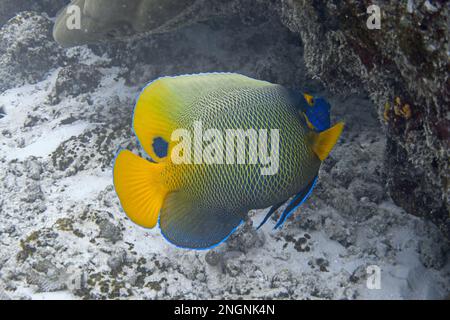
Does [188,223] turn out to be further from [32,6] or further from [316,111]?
[32,6]

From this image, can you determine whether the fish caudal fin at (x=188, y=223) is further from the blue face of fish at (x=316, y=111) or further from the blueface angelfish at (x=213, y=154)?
the blue face of fish at (x=316, y=111)

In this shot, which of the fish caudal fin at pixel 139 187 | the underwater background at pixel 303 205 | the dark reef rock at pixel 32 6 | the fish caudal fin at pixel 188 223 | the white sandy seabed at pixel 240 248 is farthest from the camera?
the dark reef rock at pixel 32 6

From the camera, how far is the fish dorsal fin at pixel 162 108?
1.71 m

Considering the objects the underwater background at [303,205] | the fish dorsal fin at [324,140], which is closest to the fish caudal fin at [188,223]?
the fish dorsal fin at [324,140]

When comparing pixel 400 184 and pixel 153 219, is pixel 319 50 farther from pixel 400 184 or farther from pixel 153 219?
pixel 153 219

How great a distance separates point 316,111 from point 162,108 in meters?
0.69

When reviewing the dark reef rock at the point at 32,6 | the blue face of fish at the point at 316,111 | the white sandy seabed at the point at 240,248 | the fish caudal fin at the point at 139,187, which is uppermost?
the dark reef rock at the point at 32,6

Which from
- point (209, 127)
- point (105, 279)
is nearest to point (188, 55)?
point (105, 279)

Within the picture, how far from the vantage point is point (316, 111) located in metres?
1.82

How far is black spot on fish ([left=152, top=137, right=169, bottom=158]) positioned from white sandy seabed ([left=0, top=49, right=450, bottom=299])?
137 centimetres

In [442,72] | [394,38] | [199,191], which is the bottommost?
[199,191]

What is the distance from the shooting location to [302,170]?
5.98ft

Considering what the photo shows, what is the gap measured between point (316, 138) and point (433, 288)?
159cm

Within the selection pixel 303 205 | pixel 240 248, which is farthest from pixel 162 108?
pixel 303 205
